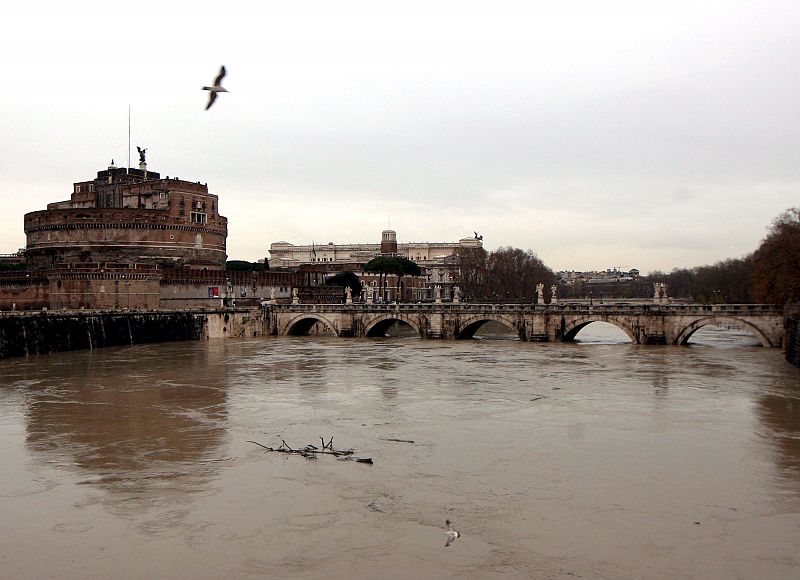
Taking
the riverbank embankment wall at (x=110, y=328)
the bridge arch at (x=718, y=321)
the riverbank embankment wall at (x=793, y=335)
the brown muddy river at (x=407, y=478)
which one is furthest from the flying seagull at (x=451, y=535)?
the bridge arch at (x=718, y=321)

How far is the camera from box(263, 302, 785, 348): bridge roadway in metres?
43.5

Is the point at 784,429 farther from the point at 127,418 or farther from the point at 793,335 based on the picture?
the point at 127,418

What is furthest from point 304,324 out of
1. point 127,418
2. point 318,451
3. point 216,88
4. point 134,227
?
point 216,88

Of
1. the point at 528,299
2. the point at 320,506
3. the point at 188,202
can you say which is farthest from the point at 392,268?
the point at 320,506

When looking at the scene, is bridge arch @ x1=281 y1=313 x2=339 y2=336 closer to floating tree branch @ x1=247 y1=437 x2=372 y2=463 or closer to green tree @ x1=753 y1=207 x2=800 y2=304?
green tree @ x1=753 y1=207 x2=800 y2=304

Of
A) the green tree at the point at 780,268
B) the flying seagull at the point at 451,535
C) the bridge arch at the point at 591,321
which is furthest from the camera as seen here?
the bridge arch at the point at 591,321

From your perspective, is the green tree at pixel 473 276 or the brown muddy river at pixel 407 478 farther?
the green tree at pixel 473 276

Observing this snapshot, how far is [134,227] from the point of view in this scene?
68688mm

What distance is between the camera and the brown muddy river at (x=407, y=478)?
11.6 meters

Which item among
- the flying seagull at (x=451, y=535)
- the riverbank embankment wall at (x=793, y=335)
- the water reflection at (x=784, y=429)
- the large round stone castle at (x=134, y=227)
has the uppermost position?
the large round stone castle at (x=134, y=227)

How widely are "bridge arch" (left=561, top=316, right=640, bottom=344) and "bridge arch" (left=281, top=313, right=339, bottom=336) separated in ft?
57.1

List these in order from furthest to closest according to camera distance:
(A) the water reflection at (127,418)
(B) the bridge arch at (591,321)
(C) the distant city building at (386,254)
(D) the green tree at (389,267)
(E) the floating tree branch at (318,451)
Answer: (C) the distant city building at (386,254)
(D) the green tree at (389,267)
(B) the bridge arch at (591,321)
(E) the floating tree branch at (318,451)
(A) the water reflection at (127,418)

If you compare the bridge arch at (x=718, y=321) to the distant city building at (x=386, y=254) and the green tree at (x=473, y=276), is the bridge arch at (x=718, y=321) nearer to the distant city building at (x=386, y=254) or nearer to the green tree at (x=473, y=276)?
the green tree at (x=473, y=276)

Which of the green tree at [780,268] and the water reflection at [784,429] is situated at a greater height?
the green tree at [780,268]
